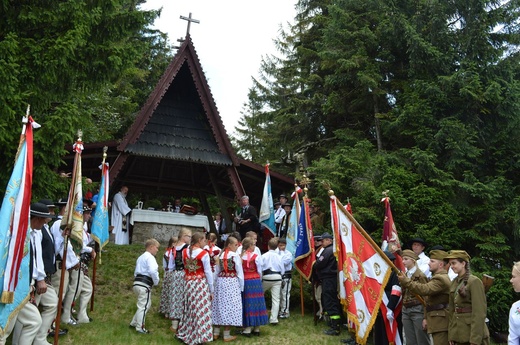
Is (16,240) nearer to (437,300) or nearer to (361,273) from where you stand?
(361,273)

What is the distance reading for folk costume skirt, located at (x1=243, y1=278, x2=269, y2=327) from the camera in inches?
376

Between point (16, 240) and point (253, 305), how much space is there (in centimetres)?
496

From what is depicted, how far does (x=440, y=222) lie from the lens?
496 inches

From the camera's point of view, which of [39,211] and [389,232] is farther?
[389,232]

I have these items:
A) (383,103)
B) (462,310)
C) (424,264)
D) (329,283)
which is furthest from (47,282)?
(383,103)

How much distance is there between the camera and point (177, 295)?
369 inches

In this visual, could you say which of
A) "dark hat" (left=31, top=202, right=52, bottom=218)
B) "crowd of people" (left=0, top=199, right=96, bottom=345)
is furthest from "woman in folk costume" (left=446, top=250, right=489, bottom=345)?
"dark hat" (left=31, top=202, right=52, bottom=218)

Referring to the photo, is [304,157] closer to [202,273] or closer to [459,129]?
[459,129]

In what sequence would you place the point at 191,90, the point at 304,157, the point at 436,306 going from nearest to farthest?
the point at 436,306 < the point at 191,90 < the point at 304,157

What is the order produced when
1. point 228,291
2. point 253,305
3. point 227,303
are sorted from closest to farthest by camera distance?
point 227,303
point 228,291
point 253,305

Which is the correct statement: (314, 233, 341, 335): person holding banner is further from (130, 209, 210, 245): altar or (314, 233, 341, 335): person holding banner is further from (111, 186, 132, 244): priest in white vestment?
(111, 186, 132, 244): priest in white vestment

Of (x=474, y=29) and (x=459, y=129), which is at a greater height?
(x=474, y=29)

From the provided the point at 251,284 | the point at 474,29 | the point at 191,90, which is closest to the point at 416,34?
the point at 474,29

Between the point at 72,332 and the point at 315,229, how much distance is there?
7.79 m
